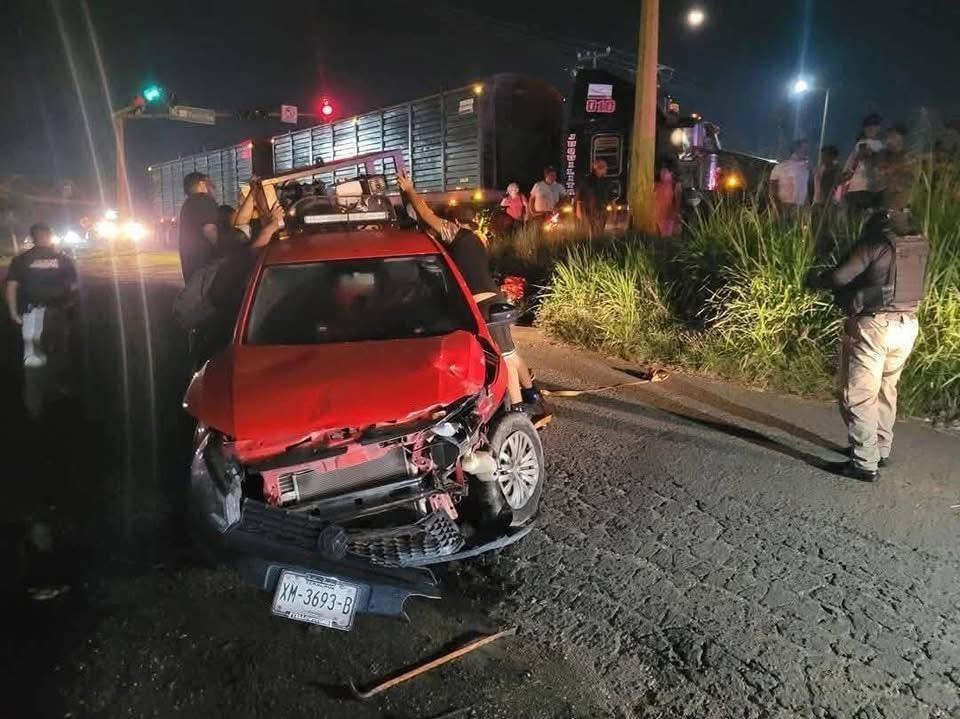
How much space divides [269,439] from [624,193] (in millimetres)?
11197

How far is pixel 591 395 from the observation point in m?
7.00

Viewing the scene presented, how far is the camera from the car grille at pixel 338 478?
345 centimetres

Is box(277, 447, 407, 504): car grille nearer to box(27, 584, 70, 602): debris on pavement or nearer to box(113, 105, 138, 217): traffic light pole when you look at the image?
box(27, 584, 70, 602): debris on pavement

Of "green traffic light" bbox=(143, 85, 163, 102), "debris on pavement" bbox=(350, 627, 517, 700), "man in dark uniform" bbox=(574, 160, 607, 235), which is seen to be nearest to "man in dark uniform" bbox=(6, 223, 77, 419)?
"debris on pavement" bbox=(350, 627, 517, 700)

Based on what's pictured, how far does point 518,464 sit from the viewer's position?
429 cm

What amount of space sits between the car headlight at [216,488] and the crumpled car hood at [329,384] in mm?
122

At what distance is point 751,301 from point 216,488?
5645mm

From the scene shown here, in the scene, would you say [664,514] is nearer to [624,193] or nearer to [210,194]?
[210,194]

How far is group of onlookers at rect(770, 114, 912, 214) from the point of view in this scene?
709cm

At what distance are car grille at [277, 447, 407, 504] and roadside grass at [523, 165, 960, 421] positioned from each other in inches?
178

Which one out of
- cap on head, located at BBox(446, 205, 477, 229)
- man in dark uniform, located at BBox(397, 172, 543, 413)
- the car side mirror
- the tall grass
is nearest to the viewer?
the car side mirror

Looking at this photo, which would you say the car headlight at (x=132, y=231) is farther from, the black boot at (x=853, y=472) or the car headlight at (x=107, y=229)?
the black boot at (x=853, y=472)

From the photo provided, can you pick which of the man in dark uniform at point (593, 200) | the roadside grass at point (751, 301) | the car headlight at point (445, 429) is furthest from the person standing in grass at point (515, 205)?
the car headlight at point (445, 429)

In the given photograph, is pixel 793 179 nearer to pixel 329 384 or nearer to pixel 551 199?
pixel 551 199
